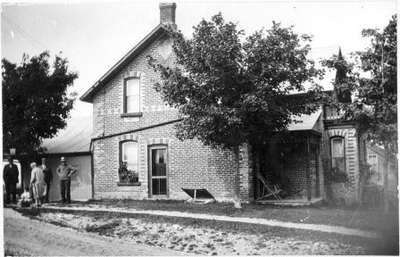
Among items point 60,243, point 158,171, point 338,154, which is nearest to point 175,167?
point 158,171

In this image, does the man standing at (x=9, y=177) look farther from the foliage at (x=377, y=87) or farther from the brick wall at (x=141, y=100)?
the foliage at (x=377, y=87)

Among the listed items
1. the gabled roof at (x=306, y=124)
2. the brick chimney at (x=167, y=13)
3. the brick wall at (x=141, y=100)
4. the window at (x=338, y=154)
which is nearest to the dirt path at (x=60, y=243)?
the brick wall at (x=141, y=100)

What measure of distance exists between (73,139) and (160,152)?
5.77 meters

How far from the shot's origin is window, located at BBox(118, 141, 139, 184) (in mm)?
17734

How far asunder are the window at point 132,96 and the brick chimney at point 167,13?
2682 millimetres

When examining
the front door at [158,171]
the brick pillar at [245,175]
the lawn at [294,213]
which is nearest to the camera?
the lawn at [294,213]

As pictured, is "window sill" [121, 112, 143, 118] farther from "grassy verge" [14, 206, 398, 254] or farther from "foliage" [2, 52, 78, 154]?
"grassy verge" [14, 206, 398, 254]

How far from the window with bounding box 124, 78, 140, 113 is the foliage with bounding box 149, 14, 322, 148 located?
12.8 ft

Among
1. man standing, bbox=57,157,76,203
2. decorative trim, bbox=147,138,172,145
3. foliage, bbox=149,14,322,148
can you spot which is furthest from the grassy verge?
decorative trim, bbox=147,138,172,145

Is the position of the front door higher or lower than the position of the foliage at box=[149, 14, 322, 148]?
lower

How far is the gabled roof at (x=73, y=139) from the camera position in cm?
1998

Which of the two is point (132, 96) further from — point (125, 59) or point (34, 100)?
point (34, 100)

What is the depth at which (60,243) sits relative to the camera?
10.5 meters

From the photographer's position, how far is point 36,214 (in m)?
13.8
